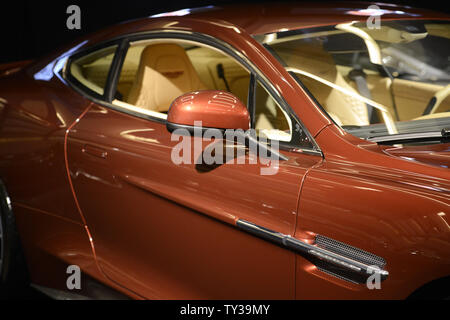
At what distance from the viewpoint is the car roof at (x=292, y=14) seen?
211cm

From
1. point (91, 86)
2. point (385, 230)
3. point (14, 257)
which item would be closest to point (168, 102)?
point (91, 86)

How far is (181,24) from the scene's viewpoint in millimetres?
2232

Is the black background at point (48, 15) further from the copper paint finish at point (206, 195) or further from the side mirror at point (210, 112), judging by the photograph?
the side mirror at point (210, 112)

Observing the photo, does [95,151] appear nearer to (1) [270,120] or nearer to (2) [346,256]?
(1) [270,120]

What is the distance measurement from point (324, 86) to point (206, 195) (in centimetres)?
56

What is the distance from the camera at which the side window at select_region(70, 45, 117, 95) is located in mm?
2527

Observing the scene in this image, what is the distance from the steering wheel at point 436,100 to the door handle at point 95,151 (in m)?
1.24

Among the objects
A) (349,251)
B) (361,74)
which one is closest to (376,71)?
(361,74)

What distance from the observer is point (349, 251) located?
156 centimetres

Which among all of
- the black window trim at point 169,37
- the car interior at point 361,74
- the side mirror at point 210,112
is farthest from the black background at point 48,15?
the side mirror at point 210,112

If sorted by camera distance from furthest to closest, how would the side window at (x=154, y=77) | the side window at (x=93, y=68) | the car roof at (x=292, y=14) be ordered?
the side window at (x=93, y=68) < the side window at (x=154, y=77) < the car roof at (x=292, y=14)

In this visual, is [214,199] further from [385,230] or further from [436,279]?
[436,279]

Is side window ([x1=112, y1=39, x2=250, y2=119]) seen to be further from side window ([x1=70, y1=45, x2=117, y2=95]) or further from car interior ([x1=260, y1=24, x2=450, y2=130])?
car interior ([x1=260, y1=24, x2=450, y2=130])
